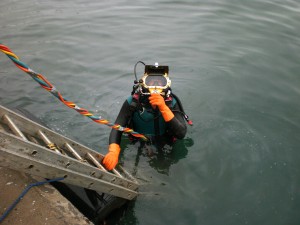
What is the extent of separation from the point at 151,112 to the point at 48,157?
1938 mm

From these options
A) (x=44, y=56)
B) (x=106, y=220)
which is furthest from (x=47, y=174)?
(x=44, y=56)

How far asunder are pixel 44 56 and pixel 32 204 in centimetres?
563

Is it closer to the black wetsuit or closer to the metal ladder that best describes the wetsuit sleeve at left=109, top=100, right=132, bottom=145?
the black wetsuit

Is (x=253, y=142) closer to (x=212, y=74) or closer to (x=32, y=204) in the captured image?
(x=212, y=74)

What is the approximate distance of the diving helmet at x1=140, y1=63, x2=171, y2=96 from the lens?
13.3 ft

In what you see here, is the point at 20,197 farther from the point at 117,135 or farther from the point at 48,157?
the point at 117,135

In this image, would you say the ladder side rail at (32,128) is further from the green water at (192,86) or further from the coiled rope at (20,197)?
the green water at (192,86)

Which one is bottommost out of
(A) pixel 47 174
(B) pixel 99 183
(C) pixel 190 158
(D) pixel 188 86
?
(C) pixel 190 158

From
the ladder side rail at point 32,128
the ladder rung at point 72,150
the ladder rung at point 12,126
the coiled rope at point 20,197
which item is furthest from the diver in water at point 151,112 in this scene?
the ladder rung at point 12,126

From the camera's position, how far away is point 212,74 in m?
7.11

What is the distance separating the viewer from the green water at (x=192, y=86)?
440cm

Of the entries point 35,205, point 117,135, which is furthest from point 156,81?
point 35,205

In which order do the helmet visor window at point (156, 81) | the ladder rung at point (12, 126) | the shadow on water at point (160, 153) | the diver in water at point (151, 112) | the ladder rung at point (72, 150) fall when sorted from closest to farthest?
the ladder rung at point (12, 126) < the ladder rung at point (72, 150) < the diver in water at point (151, 112) < the helmet visor window at point (156, 81) < the shadow on water at point (160, 153)

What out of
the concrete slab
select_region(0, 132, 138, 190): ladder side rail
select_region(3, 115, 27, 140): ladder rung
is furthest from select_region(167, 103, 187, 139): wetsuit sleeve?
select_region(3, 115, 27, 140): ladder rung
